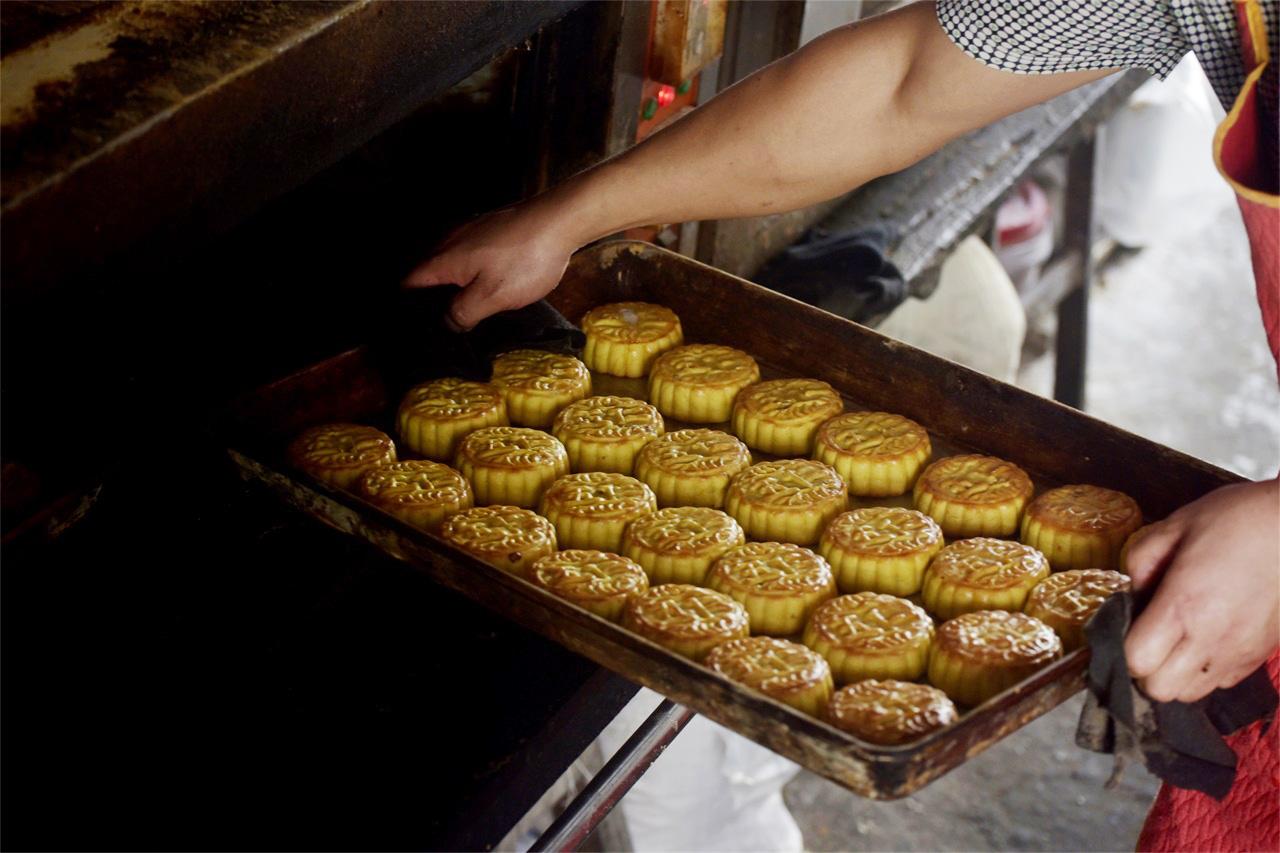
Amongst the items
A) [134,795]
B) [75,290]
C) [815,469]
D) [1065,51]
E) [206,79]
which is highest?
[1065,51]

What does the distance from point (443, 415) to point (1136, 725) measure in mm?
1296

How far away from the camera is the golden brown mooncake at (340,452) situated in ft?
7.23

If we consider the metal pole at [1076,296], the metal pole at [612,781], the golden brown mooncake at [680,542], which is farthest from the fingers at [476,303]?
the metal pole at [1076,296]

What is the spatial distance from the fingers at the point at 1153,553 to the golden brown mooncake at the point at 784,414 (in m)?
0.87

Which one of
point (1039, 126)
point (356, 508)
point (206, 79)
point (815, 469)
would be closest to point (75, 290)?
point (206, 79)

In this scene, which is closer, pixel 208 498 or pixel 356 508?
pixel 356 508

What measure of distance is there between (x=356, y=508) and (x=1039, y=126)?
125 inches

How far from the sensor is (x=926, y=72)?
2.13m

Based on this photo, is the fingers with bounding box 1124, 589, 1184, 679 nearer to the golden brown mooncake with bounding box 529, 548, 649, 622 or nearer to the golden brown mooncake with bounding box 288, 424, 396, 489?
the golden brown mooncake with bounding box 529, 548, 649, 622

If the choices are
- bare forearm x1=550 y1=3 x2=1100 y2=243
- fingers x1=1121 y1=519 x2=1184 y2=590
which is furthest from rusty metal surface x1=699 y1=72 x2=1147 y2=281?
fingers x1=1121 y1=519 x2=1184 y2=590

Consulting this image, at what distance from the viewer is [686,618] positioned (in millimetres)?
1955

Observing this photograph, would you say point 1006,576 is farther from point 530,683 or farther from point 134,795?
point 134,795

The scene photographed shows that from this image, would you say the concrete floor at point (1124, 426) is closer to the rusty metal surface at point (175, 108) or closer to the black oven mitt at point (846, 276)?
the black oven mitt at point (846, 276)

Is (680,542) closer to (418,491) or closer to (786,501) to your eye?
(786,501)
